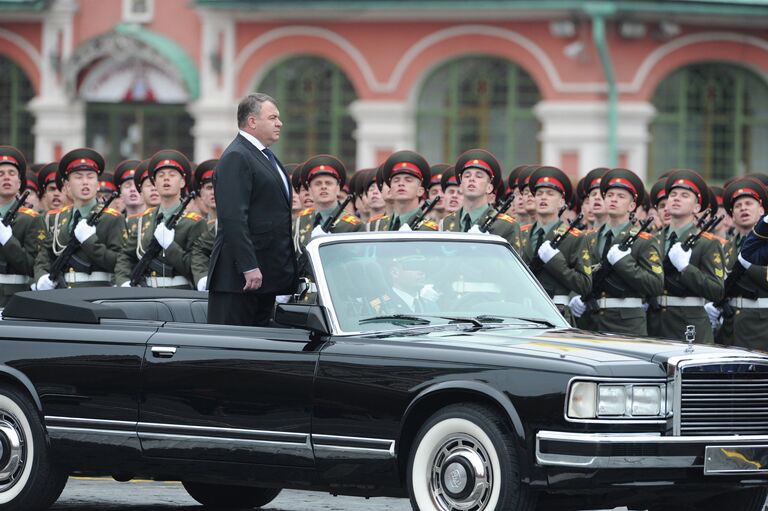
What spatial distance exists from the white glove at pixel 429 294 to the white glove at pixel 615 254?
13.9 feet

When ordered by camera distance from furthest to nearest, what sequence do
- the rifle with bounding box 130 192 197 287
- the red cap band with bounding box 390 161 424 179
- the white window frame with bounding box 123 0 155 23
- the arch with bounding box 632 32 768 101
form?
1. the white window frame with bounding box 123 0 155 23
2. the arch with bounding box 632 32 768 101
3. the rifle with bounding box 130 192 197 287
4. the red cap band with bounding box 390 161 424 179

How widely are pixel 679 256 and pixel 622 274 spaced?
44 cm

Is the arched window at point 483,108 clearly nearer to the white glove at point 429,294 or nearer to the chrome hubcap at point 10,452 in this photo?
the chrome hubcap at point 10,452

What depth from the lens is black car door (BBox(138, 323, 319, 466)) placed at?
10328 mm

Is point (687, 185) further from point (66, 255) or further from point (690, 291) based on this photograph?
point (66, 255)

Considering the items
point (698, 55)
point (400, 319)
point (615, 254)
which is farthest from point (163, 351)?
point (698, 55)

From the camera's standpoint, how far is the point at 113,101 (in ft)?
121

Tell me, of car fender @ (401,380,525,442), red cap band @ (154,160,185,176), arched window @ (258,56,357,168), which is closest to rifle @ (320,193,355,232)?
red cap band @ (154,160,185,176)

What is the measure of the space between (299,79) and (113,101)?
11.9 ft

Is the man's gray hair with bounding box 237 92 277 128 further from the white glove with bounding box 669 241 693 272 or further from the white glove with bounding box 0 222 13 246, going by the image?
the white glove with bounding box 0 222 13 246

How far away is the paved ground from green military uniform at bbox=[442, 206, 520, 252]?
2.83m

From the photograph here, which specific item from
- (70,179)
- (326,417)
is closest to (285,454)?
(326,417)

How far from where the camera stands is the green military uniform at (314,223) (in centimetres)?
1536

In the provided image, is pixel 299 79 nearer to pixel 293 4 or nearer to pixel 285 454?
pixel 293 4
